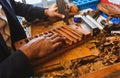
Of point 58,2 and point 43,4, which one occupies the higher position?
point 58,2

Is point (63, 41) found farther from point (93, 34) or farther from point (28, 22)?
point (28, 22)

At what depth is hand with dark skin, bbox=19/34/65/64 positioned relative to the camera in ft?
2.45

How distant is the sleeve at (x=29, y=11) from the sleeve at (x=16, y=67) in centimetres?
50

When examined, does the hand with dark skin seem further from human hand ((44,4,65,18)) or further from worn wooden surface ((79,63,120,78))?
human hand ((44,4,65,18))

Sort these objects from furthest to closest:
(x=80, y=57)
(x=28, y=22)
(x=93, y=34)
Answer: (x=28, y=22), (x=93, y=34), (x=80, y=57)

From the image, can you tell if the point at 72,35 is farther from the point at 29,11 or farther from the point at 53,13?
the point at 29,11

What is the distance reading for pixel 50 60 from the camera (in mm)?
797

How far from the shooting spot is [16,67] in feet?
2.32

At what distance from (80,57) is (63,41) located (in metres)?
0.11

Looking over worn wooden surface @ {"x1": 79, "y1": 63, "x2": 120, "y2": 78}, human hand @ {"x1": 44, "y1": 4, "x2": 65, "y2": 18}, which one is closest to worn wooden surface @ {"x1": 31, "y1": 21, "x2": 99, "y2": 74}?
worn wooden surface @ {"x1": 79, "y1": 63, "x2": 120, "y2": 78}

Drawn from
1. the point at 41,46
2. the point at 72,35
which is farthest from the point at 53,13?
the point at 41,46

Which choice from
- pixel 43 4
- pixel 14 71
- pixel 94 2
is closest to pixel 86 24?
pixel 94 2

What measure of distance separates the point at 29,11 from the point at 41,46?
496 millimetres

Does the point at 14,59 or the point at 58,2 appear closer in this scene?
the point at 14,59
